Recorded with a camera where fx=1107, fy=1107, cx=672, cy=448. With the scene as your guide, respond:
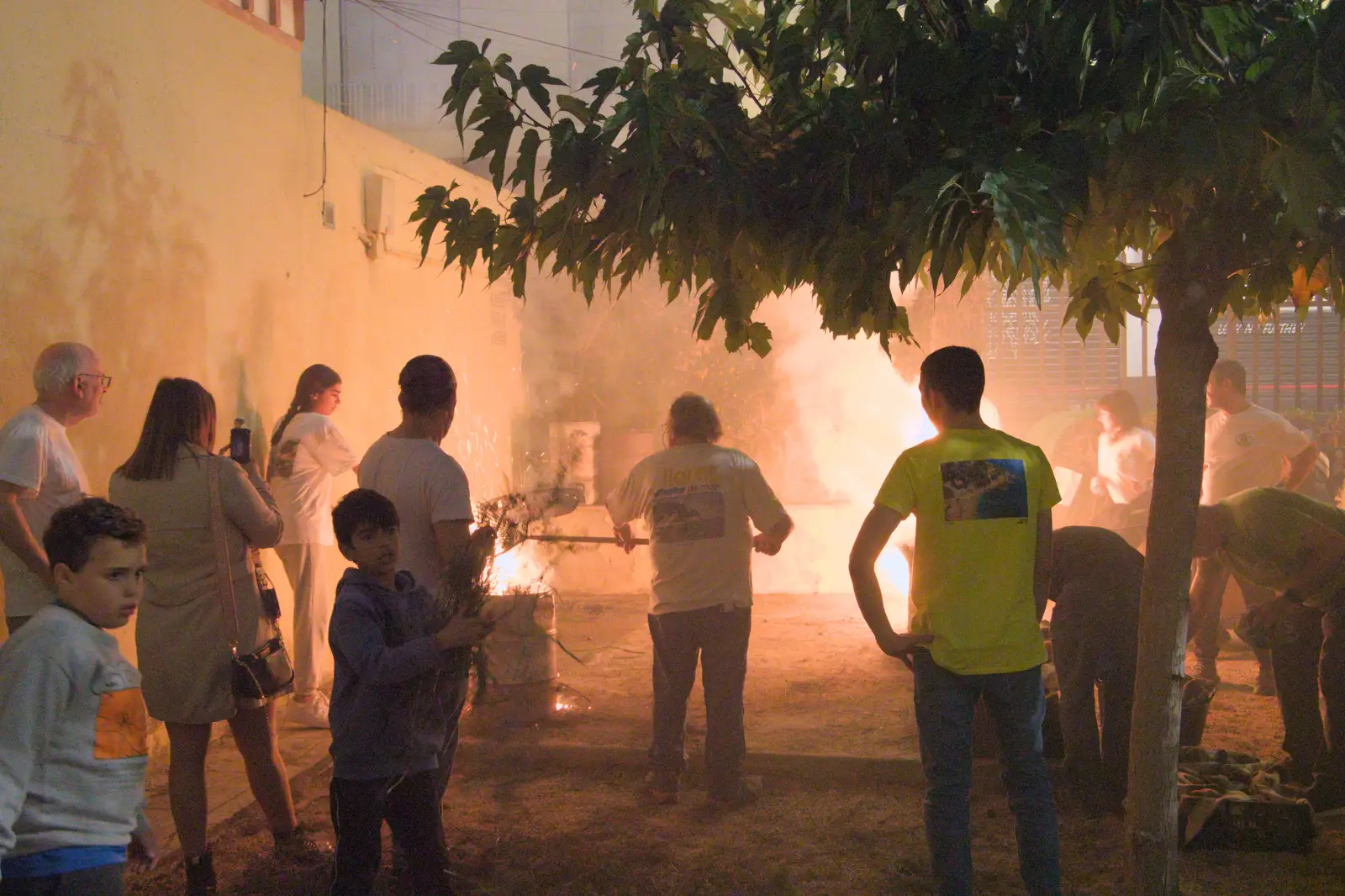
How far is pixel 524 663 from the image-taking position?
6574 millimetres

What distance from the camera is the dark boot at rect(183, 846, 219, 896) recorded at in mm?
4012

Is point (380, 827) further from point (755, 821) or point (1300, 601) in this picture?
point (1300, 601)

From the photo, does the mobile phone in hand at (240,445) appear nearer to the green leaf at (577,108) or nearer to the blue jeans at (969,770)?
the green leaf at (577,108)

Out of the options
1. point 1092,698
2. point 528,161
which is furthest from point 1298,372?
point 528,161

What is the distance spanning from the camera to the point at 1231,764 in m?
5.15

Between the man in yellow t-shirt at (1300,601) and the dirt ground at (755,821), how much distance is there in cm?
42

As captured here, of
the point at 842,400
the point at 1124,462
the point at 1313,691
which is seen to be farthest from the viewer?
the point at 842,400

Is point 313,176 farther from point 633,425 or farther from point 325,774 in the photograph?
point 633,425

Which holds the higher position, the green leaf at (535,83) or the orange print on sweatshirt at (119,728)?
the green leaf at (535,83)

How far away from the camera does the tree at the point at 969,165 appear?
9.34 feet

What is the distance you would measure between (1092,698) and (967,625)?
1860 mm

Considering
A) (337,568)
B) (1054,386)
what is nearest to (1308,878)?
(337,568)

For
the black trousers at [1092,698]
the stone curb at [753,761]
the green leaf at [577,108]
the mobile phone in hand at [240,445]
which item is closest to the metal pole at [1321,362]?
the black trousers at [1092,698]

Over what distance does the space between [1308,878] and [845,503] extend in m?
8.22
